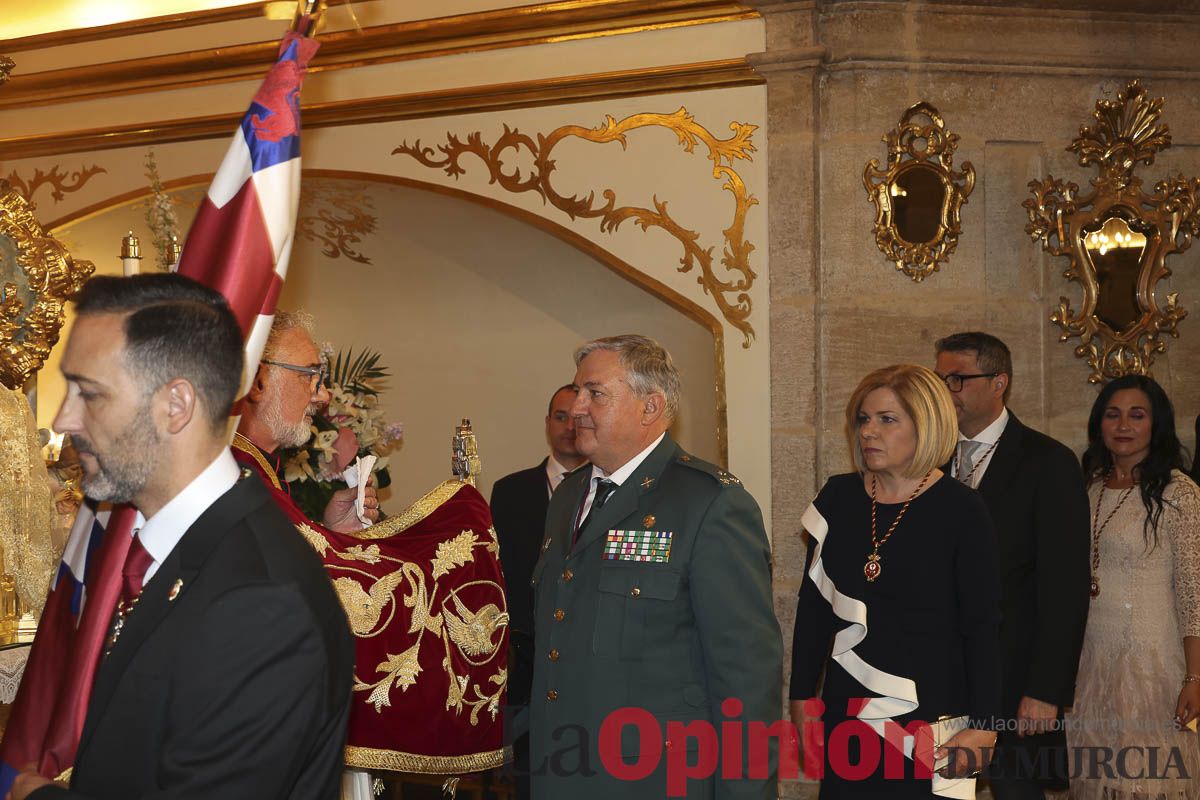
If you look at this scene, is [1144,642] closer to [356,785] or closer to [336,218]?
[356,785]

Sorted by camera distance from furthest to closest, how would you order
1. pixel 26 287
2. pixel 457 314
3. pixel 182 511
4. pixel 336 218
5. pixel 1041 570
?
pixel 457 314 → pixel 336 218 → pixel 1041 570 → pixel 26 287 → pixel 182 511

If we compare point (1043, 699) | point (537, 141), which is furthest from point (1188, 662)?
point (537, 141)

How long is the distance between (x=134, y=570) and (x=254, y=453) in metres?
0.94

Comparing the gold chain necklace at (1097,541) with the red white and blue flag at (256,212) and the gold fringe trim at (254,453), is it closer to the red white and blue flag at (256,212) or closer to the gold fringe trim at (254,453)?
the gold fringe trim at (254,453)

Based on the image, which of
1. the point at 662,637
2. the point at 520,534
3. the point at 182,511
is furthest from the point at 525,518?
the point at 182,511

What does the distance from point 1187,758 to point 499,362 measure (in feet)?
12.1

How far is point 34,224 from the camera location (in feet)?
10.8

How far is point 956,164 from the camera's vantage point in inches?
191

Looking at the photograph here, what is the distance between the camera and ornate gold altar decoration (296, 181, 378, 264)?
5.71 m

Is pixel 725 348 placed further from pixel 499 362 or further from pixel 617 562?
pixel 617 562

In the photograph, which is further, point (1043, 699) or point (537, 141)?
point (537, 141)

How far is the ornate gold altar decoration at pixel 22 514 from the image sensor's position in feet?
9.82

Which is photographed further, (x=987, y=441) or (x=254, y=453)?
(x=987, y=441)

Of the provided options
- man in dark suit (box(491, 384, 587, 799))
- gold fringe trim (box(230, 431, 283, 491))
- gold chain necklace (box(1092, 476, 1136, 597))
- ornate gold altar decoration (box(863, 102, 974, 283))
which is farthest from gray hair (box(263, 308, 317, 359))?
gold chain necklace (box(1092, 476, 1136, 597))
